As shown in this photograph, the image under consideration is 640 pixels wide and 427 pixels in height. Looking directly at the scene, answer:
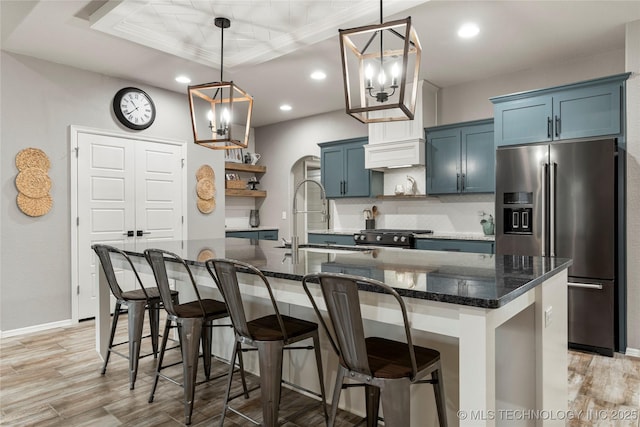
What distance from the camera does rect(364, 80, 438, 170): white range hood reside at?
16.4 feet

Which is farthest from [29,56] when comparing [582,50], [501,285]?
Result: [582,50]

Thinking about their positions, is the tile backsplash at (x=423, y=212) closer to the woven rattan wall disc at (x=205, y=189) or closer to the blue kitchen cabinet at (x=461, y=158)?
the blue kitchen cabinet at (x=461, y=158)

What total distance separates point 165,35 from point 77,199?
6.69 ft

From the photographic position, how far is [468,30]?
3531mm

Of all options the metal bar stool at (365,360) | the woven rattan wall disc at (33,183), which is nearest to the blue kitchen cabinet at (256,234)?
the woven rattan wall disc at (33,183)

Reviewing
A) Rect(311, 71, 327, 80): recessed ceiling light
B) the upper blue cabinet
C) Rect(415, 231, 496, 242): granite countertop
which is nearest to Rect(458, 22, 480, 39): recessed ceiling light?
the upper blue cabinet

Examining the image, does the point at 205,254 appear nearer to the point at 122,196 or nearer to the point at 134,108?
the point at 122,196

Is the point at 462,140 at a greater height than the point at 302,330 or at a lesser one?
greater

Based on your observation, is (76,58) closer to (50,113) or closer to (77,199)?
(50,113)

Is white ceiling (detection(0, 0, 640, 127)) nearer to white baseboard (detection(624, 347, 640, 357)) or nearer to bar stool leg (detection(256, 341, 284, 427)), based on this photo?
bar stool leg (detection(256, 341, 284, 427))

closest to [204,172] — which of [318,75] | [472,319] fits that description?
[318,75]

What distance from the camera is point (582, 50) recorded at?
4004mm

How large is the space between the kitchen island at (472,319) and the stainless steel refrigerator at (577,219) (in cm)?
159

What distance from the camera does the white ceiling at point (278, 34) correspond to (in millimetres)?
3191
